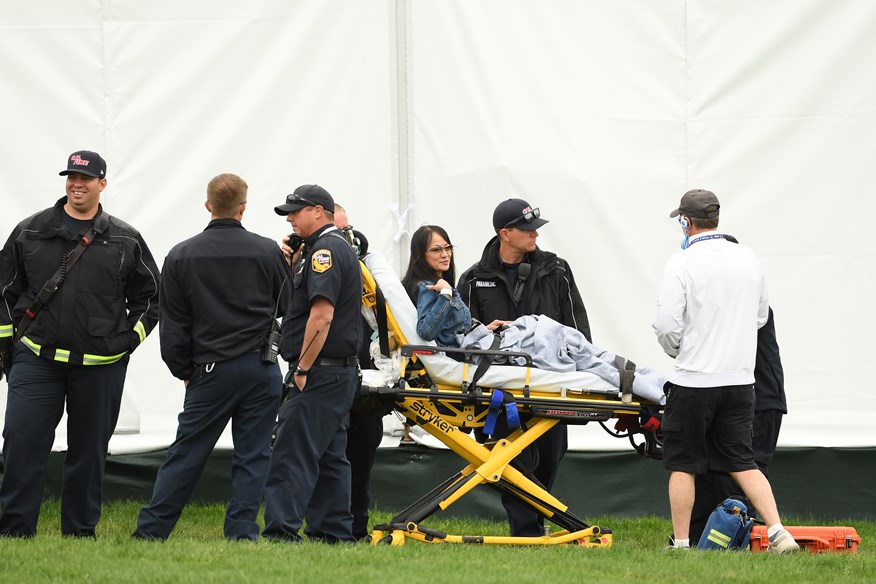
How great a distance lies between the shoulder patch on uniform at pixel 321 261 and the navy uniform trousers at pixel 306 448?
0.47m

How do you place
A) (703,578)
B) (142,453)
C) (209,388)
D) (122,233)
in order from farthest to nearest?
1. (142,453)
2. (122,233)
3. (209,388)
4. (703,578)

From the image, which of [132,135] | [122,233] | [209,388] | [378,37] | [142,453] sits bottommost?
[142,453]

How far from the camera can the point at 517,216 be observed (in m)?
7.02

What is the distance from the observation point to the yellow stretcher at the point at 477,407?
631cm

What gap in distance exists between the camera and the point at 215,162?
8.23 meters

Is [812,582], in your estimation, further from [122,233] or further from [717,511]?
[122,233]

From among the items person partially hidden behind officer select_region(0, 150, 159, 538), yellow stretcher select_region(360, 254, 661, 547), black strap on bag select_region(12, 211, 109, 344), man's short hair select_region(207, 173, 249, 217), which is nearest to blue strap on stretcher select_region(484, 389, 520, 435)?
yellow stretcher select_region(360, 254, 661, 547)

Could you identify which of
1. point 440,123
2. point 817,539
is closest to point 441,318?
point 817,539

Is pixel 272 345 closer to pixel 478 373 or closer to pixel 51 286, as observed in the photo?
pixel 478 373

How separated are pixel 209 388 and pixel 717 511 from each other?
96.5 inches

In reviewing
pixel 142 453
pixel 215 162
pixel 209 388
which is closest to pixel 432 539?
pixel 209 388

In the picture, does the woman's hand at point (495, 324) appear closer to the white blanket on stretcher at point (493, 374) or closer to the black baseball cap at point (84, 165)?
the white blanket on stretcher at point (493, 374)

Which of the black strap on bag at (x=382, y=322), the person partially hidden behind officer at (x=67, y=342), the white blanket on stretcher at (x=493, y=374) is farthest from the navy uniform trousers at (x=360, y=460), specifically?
the person partially hidden behind officer at (x=67, y=342)

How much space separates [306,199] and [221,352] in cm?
82
